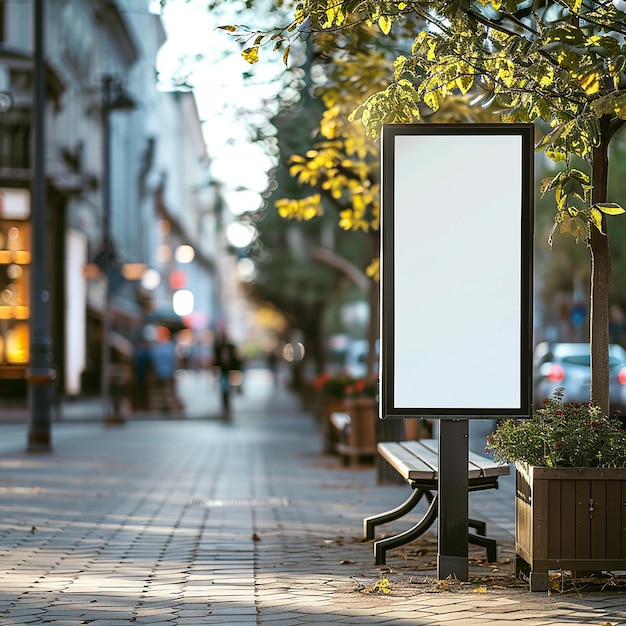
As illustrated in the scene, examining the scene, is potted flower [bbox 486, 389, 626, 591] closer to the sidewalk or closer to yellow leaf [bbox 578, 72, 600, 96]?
the sidewalk

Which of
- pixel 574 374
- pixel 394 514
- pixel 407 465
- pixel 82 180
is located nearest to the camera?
pixel 407 465

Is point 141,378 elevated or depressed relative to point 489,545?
elevated

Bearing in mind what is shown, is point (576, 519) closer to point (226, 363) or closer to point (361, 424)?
point (361, 424)

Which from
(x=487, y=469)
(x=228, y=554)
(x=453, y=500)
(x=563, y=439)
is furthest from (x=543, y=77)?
(x=228, y=554)

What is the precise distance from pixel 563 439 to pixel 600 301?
1.15m

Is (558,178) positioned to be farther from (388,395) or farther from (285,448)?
(285,448)

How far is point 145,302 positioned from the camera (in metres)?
65.6

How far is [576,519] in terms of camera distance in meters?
6.95

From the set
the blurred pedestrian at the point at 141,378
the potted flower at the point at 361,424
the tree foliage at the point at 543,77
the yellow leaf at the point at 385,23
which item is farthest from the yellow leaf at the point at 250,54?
the blurred pedestrian at the point at 141,378

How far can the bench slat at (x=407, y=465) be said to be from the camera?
310 inches

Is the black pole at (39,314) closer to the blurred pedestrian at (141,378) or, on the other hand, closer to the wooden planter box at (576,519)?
the wooden planter box at (576,519)

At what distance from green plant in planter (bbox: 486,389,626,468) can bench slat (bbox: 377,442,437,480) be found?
1.77 feet

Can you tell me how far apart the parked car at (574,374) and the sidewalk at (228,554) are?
12.6 meters

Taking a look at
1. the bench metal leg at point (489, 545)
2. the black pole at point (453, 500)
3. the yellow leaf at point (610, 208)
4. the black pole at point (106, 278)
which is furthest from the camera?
the black pole at point (106, 278)
